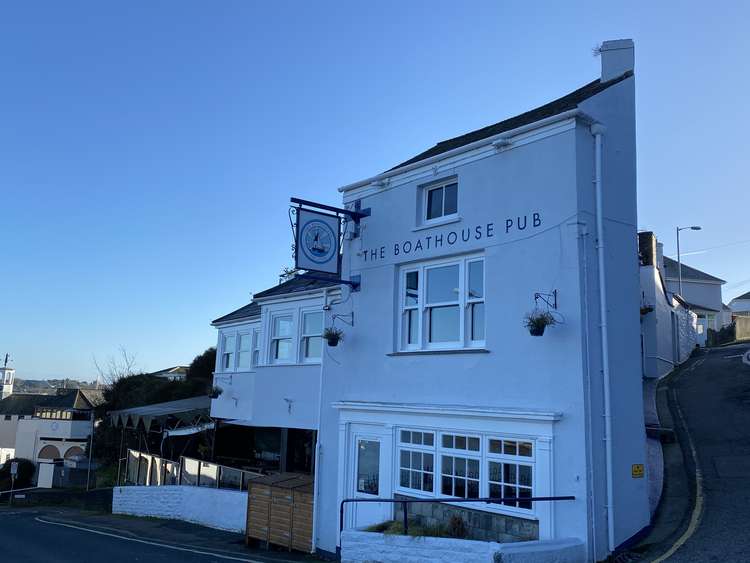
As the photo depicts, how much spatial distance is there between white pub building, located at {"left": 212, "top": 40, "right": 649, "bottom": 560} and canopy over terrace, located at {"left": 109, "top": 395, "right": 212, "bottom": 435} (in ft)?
39.8

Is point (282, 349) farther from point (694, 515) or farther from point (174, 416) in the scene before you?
point (694, 515)

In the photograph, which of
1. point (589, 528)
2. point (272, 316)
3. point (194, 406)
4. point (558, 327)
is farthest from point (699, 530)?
point (194, 406)

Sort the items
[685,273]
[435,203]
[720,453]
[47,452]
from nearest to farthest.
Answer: [720,453] < [435,203] < [685,273] < [47,452]

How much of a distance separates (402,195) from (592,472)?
6.89 m

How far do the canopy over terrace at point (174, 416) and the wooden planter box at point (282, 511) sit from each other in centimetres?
879

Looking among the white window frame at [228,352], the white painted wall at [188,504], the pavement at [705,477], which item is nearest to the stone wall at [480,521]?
the pavement at [705,477]

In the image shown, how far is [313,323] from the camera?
1831 cm

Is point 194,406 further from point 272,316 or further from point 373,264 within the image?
point 373,264

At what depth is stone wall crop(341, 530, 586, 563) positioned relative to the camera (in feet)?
30.1

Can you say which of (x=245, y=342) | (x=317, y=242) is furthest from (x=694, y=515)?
(x=245, y=342)

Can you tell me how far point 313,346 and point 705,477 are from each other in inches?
396

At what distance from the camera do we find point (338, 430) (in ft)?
48.9

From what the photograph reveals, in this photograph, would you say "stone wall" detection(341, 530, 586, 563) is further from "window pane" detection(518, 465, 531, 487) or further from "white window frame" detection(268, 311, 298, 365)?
"white window frame" detection(268, 311, 298, 365)

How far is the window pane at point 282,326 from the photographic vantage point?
63.2ft
